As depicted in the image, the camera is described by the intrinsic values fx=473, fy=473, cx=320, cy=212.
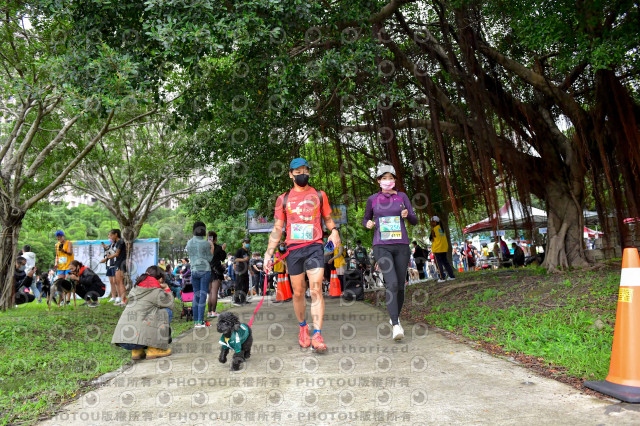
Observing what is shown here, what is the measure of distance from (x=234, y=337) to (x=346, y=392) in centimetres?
135

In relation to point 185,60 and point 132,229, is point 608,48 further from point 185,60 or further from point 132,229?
point 132,229

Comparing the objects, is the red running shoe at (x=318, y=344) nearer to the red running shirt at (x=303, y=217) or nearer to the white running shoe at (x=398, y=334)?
the white running shoe at (x=398, y=334)

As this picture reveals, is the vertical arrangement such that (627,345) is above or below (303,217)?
below

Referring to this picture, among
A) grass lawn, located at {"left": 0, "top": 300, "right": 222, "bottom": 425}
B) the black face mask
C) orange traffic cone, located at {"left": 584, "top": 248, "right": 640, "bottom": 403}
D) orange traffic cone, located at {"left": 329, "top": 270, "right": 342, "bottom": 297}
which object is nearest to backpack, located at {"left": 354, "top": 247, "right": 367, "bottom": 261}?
orange traffic cone, located at {"left": 329, "top": 270, "right": 342, "bottom": 297}

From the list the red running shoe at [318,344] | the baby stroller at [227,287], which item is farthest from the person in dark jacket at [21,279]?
the red running shoe at [318,344]

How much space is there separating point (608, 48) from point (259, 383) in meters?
6.48

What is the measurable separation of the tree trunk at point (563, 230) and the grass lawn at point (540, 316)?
510 millimetres

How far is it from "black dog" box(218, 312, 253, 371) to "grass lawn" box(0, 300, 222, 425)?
114 centimetres

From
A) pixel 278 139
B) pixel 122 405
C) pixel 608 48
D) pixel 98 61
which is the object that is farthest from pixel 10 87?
pixel 608 48

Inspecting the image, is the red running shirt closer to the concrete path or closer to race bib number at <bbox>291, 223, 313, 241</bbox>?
race bib number at <bbox>291, 223, 313, 241</bbox>

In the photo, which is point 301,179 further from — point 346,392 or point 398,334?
point 346,392

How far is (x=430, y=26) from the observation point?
10.4 m

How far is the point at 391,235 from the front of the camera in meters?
5.04

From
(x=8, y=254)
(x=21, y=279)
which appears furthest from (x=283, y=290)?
(x=21, y=279)
